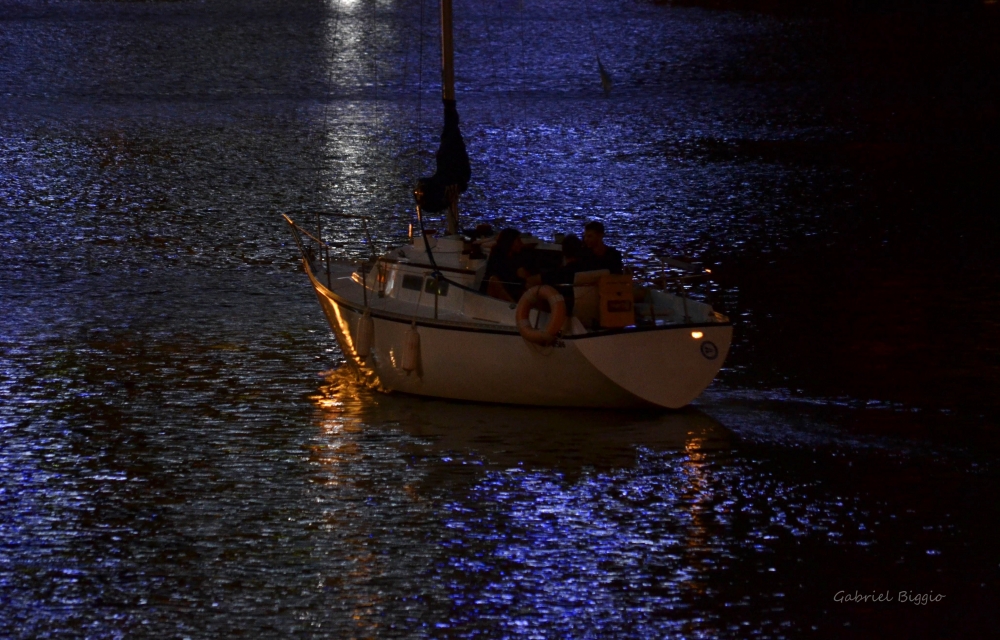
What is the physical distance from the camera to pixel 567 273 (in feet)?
29.6

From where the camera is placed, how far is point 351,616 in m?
6.54

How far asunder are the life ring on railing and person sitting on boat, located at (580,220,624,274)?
596mm

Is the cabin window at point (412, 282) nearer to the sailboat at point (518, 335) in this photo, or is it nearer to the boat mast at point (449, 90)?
the sailboat at point (518, 335)

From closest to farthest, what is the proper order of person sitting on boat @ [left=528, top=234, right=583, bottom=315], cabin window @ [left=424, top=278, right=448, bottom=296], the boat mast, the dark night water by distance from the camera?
1. the dark night water
2. person sitting on boat @ [left=528, top=234, right=583, bottom=315]
3. cabin window @ [left=424, top=278, right=448, bottom=296]
4. the boat mast

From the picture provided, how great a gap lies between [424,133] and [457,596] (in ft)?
53.5

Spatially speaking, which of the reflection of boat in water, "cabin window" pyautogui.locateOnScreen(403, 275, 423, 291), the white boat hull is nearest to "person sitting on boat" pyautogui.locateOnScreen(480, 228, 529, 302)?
the white boat hull

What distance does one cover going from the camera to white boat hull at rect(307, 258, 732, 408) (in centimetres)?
854

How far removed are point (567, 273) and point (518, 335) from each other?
2.00ft

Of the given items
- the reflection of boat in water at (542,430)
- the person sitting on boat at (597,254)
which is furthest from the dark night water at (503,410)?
the person sitting on boat at (597,254)

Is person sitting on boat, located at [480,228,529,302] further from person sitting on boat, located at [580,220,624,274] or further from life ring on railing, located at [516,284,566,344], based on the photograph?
life ring on railing, located at [516,284,566,344]

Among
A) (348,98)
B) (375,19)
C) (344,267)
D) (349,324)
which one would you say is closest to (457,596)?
(349,324)

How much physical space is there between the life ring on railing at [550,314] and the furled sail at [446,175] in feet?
7.41

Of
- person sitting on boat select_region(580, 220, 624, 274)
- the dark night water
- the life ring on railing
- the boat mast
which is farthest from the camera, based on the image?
the boat mast

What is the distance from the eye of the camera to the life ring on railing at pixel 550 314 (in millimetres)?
8461
